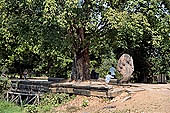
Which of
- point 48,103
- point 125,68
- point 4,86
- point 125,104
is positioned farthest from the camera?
point 4,86

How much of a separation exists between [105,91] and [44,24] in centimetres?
486

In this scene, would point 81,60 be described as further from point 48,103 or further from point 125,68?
point 48,103

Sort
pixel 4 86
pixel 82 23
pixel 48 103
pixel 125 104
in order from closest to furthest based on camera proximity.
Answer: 1. pixel 125 104
2. pixel 48 103
3. pixel 82 23
4. pixel 4 86

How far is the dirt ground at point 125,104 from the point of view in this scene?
9.45 m

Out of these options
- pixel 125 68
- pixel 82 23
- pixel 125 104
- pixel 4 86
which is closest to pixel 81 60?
pixel 82 23

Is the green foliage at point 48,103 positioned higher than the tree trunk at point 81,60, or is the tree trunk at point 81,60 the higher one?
the tree trunk at point 81,60

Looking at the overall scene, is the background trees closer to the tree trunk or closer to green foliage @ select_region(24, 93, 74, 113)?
the tree trunk

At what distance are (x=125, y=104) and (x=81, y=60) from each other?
6527 mm

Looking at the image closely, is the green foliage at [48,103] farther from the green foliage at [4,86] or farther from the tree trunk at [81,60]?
the green foliage at [4,86]

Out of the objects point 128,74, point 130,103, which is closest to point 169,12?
point 128,74

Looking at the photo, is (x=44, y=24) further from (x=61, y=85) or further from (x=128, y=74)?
(x=128, y=74)

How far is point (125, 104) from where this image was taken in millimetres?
10352

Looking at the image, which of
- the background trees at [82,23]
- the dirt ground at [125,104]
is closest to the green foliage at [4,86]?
the background trees at [82,23]

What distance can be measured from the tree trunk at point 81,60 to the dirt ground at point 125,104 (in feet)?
12.8
